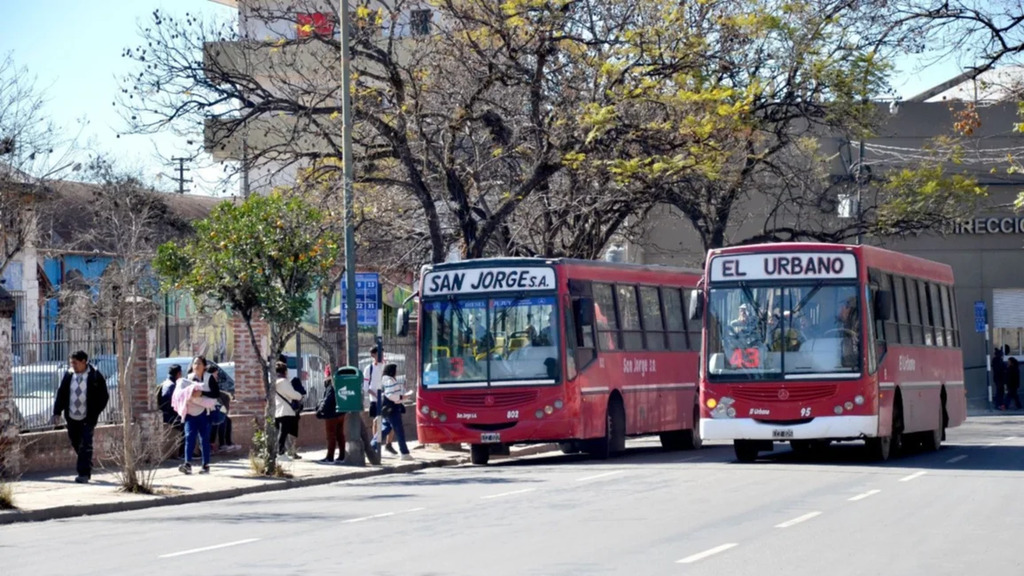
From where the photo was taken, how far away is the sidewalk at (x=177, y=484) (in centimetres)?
1886

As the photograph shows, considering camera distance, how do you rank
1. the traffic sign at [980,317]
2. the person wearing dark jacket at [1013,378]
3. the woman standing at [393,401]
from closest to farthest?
the woman standing at [393,401] < the traffic sign at [980,317] < the person wearing dark jacket at [1013,378]

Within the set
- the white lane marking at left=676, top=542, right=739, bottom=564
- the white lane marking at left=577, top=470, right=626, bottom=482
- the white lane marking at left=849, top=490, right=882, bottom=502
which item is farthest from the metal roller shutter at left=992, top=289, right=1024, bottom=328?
the white lane marking at left=676, top=542, right=739, bottom=564

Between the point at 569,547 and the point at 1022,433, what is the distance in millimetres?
23660

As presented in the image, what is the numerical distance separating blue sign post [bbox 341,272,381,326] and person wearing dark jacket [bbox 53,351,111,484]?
4.97 metres

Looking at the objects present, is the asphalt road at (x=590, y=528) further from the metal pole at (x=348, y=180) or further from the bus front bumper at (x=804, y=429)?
the metal pole at (x=348, y=180)

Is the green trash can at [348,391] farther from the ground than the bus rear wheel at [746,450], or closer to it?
farther from the ground

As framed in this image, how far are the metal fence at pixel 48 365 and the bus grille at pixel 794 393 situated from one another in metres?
10.4

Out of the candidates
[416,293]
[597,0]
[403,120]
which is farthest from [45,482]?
[597,0]

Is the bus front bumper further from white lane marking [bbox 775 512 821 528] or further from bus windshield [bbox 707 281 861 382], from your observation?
white lane marking [bbox 775 512 821 528]

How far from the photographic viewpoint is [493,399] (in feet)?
84.3

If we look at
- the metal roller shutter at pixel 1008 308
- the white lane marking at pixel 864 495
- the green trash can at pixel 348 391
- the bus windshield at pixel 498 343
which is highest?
the metal roller shutter at pixel 1008 308

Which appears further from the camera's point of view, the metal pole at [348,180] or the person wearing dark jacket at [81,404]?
the metal pole at [348,180]

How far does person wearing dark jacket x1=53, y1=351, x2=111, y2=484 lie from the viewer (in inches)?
873

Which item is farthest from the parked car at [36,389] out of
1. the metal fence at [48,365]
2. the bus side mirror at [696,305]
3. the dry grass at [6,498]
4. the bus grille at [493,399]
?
the bus side mirror at [696,305]
